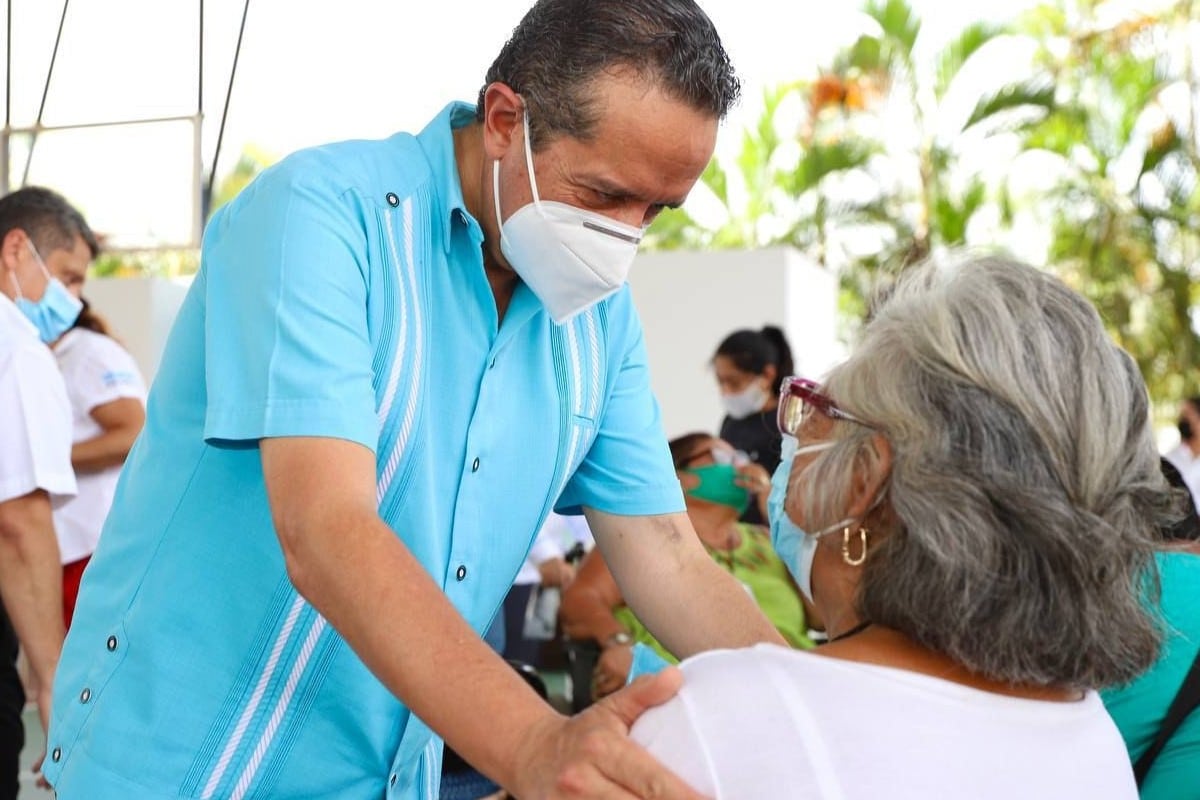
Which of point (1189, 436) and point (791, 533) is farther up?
point (791, 533)

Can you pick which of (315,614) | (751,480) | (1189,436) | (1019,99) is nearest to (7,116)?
(751,480)

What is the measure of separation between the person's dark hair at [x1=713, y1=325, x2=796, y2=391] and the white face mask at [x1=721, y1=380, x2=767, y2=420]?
0.25 feet

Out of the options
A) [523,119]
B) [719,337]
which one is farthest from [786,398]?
[719,337]

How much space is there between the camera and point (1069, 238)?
14953 mm

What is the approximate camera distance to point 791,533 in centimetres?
153

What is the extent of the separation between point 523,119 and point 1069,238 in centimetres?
1421

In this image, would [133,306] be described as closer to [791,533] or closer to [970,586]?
[791,533]

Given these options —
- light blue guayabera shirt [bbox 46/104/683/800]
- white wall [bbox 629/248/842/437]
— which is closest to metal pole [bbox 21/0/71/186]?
white wall [bbox 629/248/842/437]

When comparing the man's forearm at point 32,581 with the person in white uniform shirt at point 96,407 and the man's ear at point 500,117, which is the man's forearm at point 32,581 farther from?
the man's ear at point 500,117

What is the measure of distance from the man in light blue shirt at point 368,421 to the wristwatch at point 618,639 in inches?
102

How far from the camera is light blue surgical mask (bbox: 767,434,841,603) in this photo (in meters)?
1.48

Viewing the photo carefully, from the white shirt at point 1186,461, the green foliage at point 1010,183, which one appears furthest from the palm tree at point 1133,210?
the white shirt at point 1186,461

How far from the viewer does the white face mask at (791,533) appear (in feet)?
4.84

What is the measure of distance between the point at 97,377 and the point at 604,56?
3.04m
